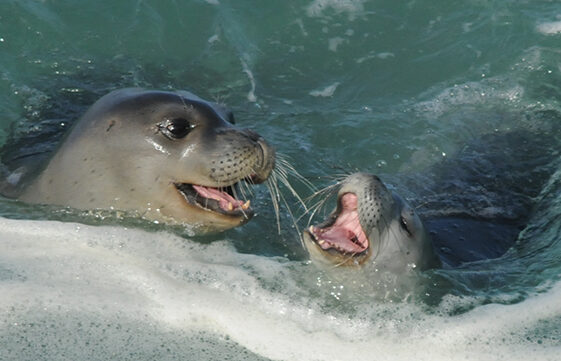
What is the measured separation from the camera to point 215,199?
16.7 ft

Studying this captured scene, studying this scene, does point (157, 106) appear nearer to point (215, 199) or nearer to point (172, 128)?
point (172, 128)

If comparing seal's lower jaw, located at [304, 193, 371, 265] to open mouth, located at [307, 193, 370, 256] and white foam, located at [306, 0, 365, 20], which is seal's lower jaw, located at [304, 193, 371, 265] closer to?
open mouth, located at [307, 193, 370, 256]

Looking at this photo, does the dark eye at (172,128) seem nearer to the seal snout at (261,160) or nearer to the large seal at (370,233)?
the seal snout at (261,160)

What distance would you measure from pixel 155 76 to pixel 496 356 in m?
4.05

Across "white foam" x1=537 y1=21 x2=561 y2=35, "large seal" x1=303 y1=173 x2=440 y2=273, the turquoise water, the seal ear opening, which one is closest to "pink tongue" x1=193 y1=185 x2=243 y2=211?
the turquoise water

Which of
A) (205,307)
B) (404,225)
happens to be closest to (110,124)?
(205,307)

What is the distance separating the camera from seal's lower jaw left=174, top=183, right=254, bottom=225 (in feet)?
16.3

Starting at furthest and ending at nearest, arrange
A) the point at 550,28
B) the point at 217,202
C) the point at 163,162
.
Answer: the point at 550,28, the point at 217,202, the point at 163,162

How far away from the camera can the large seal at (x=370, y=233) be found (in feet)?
16.5

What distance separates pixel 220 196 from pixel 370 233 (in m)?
0.85

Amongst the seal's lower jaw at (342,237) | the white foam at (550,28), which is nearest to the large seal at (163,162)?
the seal's lower jaw at (342,237)

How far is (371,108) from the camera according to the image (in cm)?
763

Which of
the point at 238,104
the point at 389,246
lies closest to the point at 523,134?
the point at 238,104

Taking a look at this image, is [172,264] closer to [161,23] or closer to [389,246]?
[389,246]
